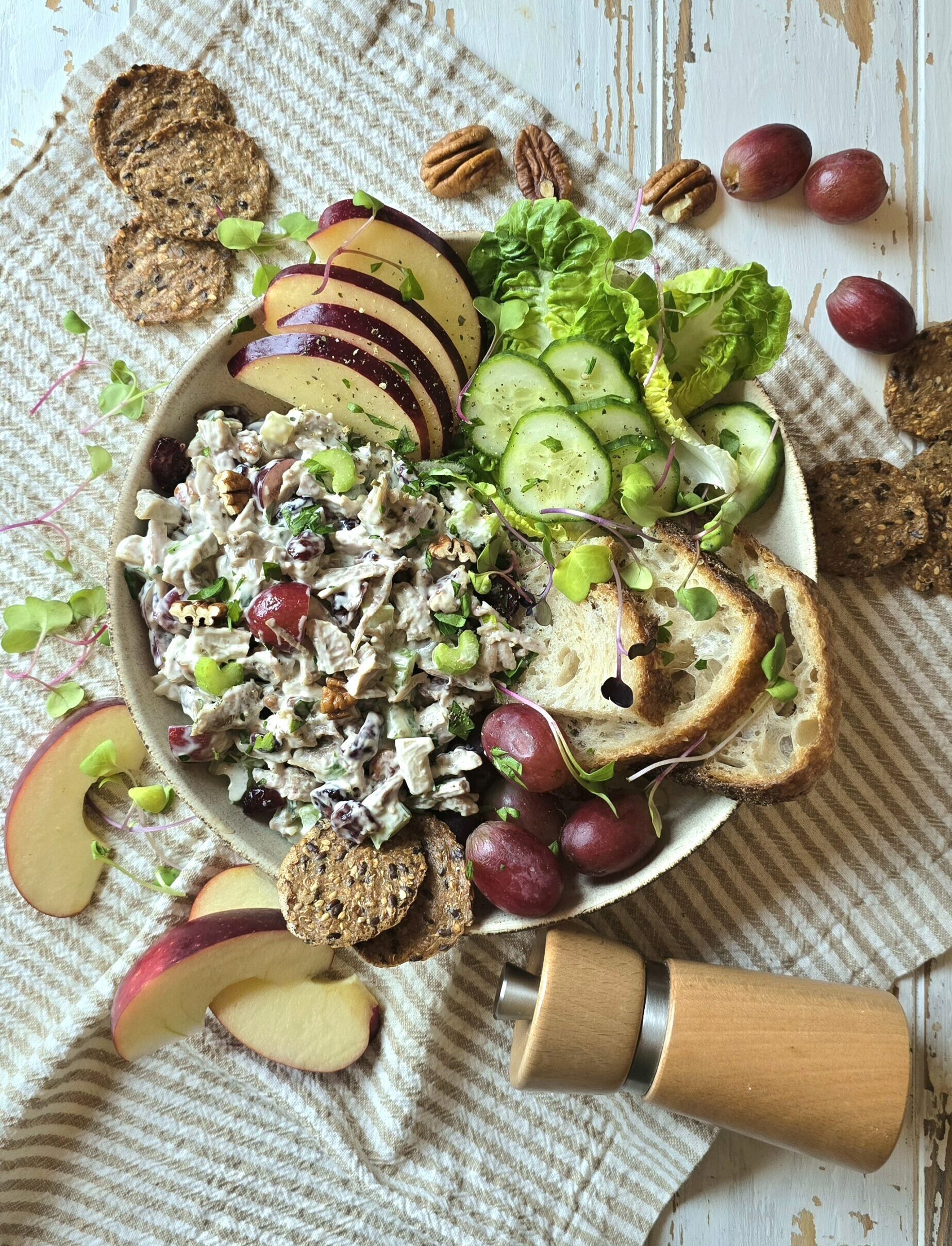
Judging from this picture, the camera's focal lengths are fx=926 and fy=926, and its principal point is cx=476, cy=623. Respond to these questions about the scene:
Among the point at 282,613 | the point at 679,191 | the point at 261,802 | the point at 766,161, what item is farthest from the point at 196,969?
the point at 766,161

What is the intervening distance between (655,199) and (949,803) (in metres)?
1.40

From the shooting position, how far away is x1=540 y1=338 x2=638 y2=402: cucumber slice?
1.66 meters

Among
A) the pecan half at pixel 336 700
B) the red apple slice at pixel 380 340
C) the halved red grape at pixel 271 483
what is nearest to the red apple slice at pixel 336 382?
the red apple slice at pixel 380 340

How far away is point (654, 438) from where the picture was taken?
66.3 inches

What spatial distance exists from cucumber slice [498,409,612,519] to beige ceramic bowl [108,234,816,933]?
1.10 feet

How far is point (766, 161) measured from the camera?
6.35ft

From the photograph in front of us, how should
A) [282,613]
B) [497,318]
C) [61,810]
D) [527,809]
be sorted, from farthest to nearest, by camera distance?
[61,810], [497,318], [527,809], [282,613]

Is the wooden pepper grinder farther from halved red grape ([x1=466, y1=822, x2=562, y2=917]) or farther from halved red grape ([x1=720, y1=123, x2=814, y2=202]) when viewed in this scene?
halved red grape ([x1=720, y1=123, x2=814, y2=202])

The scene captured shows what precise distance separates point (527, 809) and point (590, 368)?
2.63 ft

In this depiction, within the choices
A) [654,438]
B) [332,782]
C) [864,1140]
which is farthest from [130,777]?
[864,1140]

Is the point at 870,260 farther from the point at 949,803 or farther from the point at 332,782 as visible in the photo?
the point at 332,782

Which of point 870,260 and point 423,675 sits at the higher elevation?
point 423,675

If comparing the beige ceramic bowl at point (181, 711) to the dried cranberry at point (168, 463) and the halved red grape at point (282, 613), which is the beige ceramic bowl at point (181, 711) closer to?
the dried cranberry at point (168, 463)

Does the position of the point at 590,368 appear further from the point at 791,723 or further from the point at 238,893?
the point at 238,893
